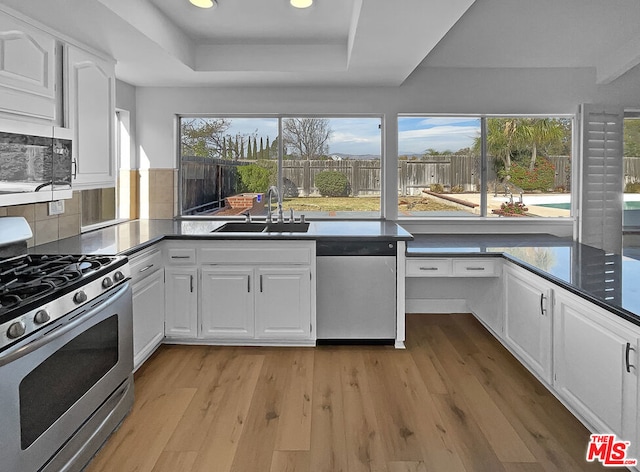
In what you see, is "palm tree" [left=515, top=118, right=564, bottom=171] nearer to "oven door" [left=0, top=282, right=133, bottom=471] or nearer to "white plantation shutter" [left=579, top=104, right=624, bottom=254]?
"white plantation shutter" [left=579, top=104, right=624, bottom=254]

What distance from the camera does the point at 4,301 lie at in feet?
5.82

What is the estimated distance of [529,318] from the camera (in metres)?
3.15

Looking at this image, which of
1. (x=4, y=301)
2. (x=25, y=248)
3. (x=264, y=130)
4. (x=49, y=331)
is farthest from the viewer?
(x=264, y=130)

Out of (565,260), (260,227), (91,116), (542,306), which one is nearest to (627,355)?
(542,306)

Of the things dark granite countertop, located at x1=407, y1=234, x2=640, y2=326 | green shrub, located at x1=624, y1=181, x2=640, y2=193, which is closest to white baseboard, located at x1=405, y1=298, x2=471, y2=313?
dark granite countertop, located at x1=407, y1=234, x2=640, y2=326

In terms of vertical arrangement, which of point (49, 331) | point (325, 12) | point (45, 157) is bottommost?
point (49, 331)

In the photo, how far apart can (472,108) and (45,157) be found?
3.43 metres

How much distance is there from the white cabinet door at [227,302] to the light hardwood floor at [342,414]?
0.47 feet

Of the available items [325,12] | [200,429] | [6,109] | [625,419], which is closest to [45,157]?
[6,109]

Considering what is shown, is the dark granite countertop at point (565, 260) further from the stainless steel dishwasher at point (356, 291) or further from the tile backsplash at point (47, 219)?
the tile backsplash at point (47, 219)

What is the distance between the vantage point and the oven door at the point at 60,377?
1674 mm

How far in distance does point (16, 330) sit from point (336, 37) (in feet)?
9.80

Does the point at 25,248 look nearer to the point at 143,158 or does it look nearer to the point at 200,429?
the point at 200,429

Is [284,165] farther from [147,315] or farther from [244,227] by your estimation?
[147,315]
